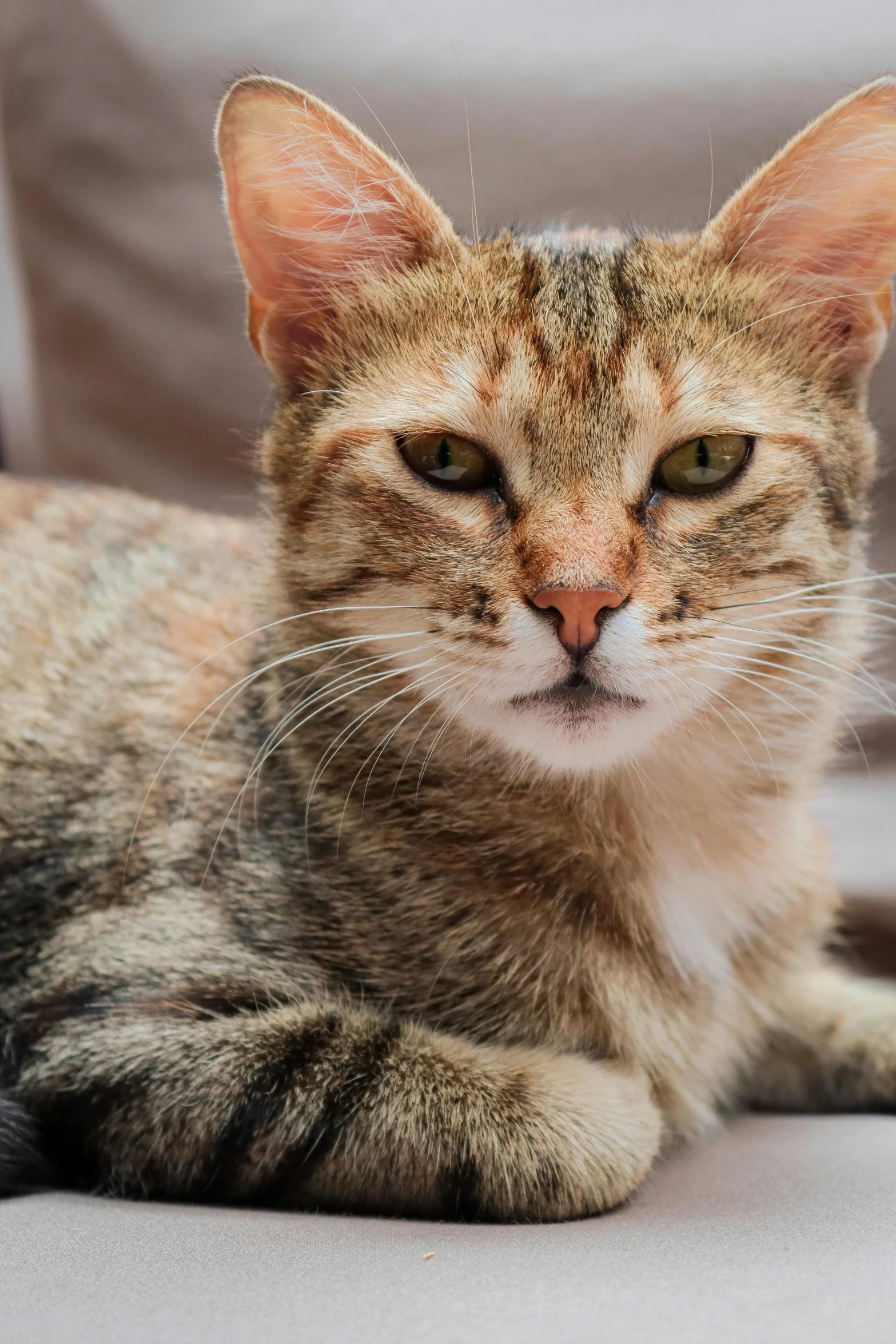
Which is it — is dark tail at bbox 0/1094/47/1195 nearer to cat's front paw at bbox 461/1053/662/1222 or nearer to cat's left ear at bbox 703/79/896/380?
cat's front paw at bbox 461/1053/662/1222

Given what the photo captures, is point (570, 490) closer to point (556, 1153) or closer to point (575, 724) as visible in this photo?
point (575, 724)

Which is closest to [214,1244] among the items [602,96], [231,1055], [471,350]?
[231,1055]

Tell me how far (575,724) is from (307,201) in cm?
47

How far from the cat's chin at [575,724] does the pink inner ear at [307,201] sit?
38 cm

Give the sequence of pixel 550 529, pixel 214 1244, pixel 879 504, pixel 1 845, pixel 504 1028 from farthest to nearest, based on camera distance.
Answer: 1. pixel 879 504
2. pixel 1 845
3. pixel 504 1028
4. pixel 550 529
5. pixel 214 1244

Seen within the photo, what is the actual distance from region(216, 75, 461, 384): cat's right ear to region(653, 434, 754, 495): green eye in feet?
0.84

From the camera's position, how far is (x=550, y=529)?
819 millimetres

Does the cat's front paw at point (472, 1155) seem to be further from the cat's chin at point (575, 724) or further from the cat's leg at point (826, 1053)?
the cat's leg at point (826, 1053)

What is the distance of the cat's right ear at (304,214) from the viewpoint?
36.1 inches

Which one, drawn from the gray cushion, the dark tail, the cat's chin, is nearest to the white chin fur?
the cat's chin

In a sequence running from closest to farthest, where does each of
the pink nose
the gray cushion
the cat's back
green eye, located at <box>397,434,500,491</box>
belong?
the gray cushion
the pink nose
green eye, located at <box>397,434,500,491</box>
the cat's back

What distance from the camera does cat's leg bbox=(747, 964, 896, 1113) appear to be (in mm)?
1098

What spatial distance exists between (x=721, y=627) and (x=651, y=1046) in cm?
35

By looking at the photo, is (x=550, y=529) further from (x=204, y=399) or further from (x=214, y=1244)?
(x=204, y=399)
